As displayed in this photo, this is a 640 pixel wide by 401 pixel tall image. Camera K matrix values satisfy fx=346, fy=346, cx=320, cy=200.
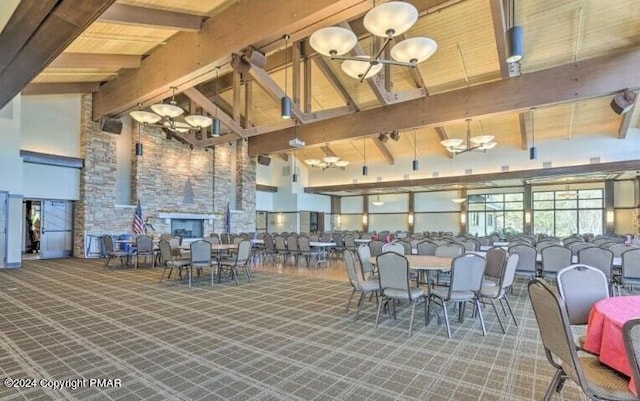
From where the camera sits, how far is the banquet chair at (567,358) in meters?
1.71

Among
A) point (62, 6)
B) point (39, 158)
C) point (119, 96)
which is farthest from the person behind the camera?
point (39, 158)

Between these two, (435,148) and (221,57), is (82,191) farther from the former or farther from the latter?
(435,148)

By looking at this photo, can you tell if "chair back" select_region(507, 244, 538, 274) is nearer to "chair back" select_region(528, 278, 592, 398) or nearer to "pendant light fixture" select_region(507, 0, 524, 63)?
"pendant light fixture" select_region(507, 0, 524, 63)

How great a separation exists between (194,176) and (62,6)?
36.2 feet

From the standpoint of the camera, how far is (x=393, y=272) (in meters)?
→ 4.03

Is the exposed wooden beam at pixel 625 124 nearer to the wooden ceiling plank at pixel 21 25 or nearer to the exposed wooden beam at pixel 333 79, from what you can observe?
the exposed wooden beam at pixel 333 79

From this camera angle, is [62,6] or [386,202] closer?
[62,6]

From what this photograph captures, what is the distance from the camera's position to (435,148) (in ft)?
49.0

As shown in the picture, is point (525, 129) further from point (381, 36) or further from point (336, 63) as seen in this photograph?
point (381, 36)

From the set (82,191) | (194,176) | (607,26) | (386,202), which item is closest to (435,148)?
(386,202)

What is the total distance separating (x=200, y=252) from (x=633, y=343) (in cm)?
624

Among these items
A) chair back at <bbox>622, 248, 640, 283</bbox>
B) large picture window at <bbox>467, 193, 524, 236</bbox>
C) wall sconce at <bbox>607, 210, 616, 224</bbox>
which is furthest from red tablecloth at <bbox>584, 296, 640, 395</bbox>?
wall sconce at <bbox>607, 210, 616, 224</bbox>

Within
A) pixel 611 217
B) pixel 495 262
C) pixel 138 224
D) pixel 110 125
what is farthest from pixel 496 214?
pixel 110 125

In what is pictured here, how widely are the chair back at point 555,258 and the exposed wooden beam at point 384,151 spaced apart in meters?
9.73
